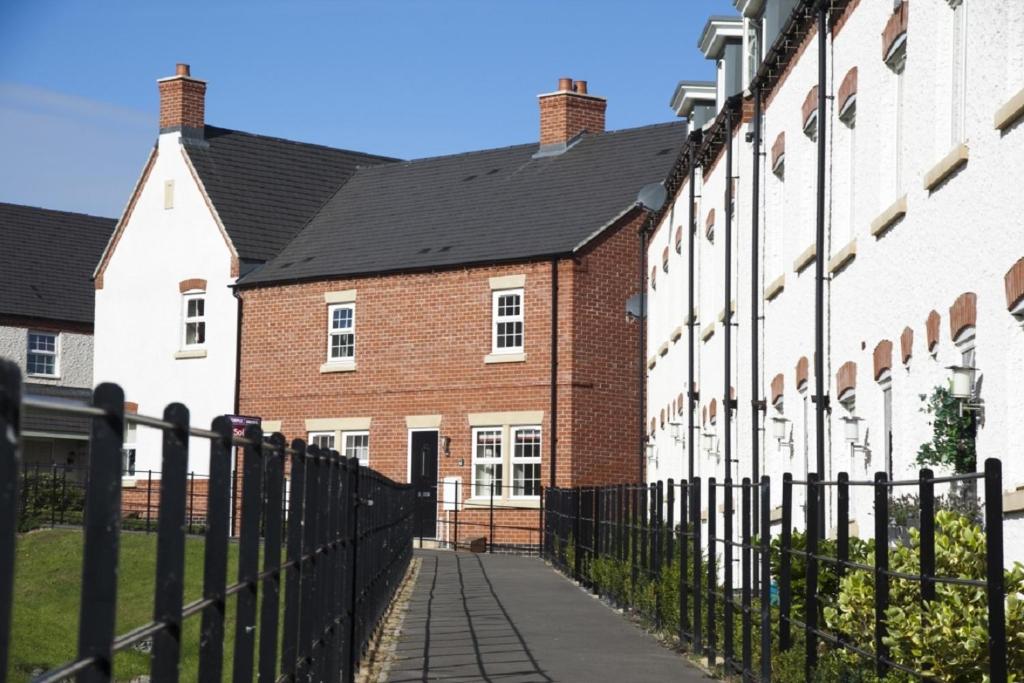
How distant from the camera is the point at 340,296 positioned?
41.0 m

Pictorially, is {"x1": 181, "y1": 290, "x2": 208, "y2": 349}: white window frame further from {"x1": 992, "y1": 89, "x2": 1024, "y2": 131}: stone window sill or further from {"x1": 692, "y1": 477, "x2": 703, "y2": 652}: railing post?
{"x1": 992, "y1": 89, "x2": 1024, "y2": 131}: stone window sill

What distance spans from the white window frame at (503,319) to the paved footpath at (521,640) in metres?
14.8

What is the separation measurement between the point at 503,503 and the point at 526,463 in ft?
3.36

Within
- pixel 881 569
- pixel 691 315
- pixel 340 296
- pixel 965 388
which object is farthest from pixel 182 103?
pixel 881 569

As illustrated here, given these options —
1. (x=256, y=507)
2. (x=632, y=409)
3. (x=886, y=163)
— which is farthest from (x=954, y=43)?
(x=632, y=409)

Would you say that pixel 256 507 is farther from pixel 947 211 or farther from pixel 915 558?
pixel 947 211

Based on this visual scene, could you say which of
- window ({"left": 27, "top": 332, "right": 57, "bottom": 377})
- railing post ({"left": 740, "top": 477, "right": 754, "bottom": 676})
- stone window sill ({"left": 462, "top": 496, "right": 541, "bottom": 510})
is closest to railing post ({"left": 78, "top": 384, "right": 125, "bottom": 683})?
railing post ({"left": 740, "top": 477, "right": 754, "bottom": 676})

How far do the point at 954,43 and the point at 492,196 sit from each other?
29509 millimetres

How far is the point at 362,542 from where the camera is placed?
39.8 ft

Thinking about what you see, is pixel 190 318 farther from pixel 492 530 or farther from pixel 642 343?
pixel 642 343

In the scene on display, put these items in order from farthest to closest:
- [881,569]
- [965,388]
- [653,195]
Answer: [653,195] < [965,388] < [881,569]

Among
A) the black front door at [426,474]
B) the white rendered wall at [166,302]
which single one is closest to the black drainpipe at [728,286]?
the black front door at [426,474]

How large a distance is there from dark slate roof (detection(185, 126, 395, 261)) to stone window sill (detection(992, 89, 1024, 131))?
33043 millimetres

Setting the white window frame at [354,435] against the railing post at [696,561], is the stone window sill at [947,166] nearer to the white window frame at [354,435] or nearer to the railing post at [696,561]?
the railing post at [696,561]
